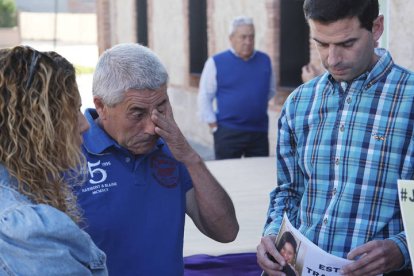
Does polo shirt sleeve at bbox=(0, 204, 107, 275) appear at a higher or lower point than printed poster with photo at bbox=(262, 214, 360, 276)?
higher

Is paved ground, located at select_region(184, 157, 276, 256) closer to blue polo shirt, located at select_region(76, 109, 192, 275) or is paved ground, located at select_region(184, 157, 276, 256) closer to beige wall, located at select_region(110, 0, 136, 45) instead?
blue polo shirt, located at select_region(76, 109, 192, 275)

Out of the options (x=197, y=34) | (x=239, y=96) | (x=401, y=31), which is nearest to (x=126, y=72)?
(x=401, y=31)

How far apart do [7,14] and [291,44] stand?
22.9m

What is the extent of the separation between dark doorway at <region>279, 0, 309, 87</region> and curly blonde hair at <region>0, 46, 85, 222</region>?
23.6 feet

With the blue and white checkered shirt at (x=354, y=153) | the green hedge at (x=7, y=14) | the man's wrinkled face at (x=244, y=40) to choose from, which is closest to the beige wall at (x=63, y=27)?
the green hedge at (x=7, y=14)

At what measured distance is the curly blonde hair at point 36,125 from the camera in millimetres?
1562

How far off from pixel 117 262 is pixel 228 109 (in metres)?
4.21

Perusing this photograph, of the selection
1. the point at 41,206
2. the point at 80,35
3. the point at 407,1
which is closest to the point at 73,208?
the point at 41,206

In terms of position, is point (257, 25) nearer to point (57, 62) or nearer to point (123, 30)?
point (123, 30)

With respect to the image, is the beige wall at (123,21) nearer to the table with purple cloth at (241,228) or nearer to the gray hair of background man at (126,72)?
the table with purple cloth at (241,228)

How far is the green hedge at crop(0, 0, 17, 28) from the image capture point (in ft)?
97.8

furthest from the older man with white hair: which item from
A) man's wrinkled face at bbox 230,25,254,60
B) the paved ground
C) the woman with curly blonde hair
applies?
the woman with curly blonde hair

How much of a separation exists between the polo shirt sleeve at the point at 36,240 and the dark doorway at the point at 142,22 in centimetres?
1304

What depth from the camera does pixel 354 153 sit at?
2.15 metres
